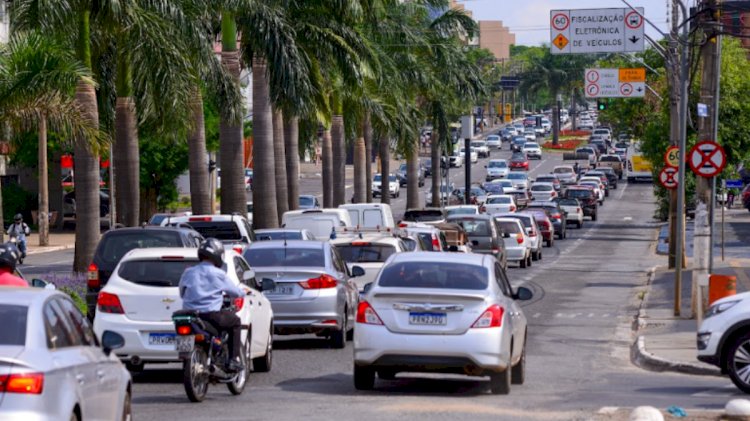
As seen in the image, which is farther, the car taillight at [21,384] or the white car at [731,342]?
the white car at [731,342]

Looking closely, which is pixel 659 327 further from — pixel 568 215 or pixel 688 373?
pixel 568 215

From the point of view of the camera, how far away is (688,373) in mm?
19422

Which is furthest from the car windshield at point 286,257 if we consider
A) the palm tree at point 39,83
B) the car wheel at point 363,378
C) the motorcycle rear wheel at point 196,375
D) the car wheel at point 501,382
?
the palm tree at point 39,83

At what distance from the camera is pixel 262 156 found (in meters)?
43.0

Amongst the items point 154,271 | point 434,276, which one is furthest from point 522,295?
point 154,271

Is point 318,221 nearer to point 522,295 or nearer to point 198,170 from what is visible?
point 198,170

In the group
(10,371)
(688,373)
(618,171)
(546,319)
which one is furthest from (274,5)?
(618,171)

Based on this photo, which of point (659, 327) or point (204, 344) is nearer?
point (204, 344)

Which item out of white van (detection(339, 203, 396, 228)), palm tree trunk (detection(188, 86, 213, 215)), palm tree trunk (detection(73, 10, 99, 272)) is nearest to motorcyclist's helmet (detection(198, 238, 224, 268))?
palm tree trunk (detection(73, 10, 99, 272))

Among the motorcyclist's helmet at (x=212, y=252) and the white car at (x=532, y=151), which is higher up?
the motorcyclist's helmet at (x=212, y=252)

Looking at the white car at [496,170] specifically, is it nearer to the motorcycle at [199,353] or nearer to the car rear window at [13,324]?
the motorcycle at [199,353]

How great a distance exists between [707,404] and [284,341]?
887 cm

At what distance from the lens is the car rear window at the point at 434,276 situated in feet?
53.6

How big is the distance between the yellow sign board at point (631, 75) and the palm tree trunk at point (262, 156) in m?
27.0
